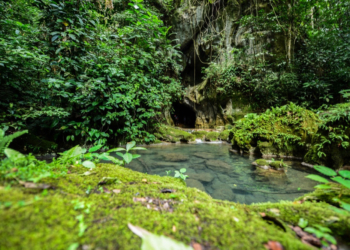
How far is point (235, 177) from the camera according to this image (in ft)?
12.5

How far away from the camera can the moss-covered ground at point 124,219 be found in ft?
2.00

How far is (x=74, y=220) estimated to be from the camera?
0.73m

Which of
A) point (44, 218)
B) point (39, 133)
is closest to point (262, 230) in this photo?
point (44, 218)

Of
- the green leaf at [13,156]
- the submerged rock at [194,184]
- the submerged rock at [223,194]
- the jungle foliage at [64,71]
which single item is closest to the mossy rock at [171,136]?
the jungle foliage at [64,71]

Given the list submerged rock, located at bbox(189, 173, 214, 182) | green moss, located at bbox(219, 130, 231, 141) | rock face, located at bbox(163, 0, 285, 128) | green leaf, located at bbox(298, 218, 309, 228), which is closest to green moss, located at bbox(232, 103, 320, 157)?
green moss, located at bbox(219, 130, 231, 141)

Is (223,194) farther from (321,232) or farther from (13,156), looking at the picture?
(13,156)


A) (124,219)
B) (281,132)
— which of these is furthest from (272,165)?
(124,219)

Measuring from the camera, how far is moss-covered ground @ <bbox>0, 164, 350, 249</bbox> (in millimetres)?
610

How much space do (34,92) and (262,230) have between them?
531cm

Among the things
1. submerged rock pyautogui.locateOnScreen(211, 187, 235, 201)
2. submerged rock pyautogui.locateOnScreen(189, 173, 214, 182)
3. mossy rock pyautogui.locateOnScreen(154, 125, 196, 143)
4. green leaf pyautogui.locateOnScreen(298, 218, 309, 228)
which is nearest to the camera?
green leaf pyautogui.locateOnScreen(298, 218, 309, 228)

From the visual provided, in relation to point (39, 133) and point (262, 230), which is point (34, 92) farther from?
point (262, 230)

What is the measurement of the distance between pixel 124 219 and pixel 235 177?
3.71m

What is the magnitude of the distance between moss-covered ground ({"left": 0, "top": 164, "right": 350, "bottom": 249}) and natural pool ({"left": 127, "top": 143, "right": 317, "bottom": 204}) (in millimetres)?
1984

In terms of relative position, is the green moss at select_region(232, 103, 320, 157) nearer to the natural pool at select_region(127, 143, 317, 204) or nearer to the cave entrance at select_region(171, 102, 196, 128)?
the natural pool at select_region(127, 143, 317, 204)
